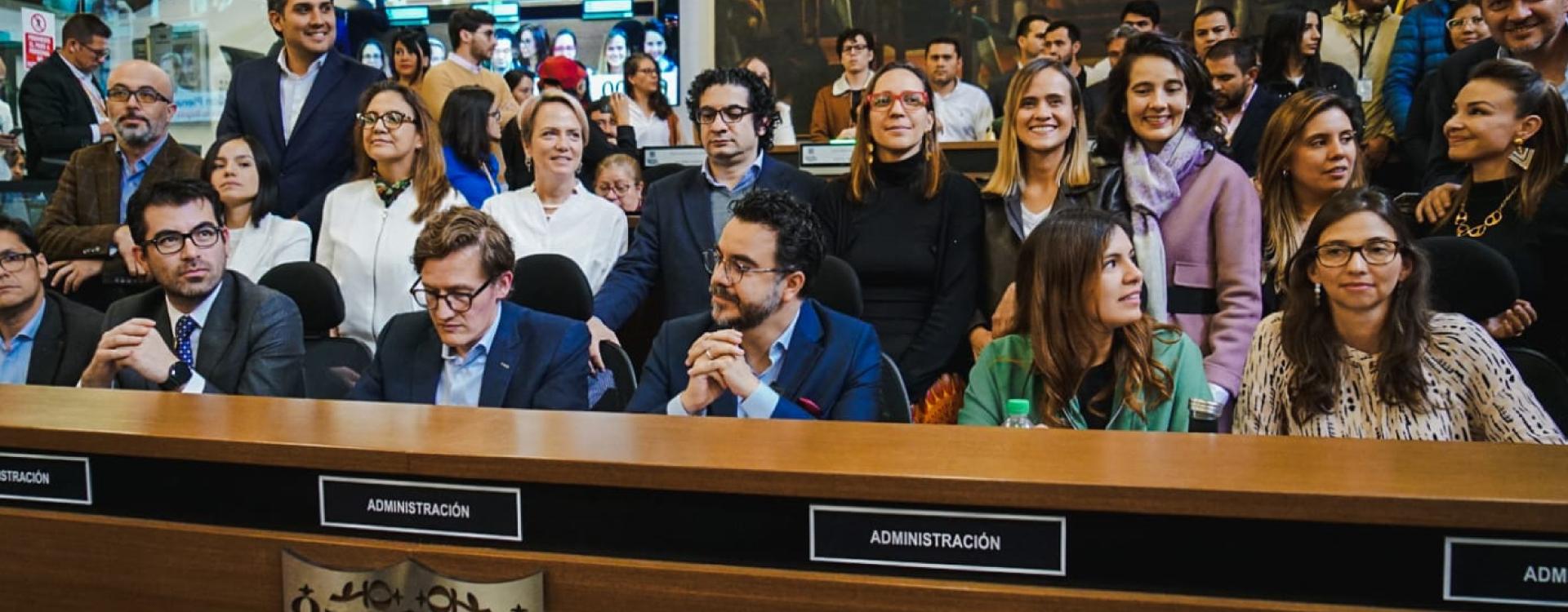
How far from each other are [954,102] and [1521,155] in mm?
3623

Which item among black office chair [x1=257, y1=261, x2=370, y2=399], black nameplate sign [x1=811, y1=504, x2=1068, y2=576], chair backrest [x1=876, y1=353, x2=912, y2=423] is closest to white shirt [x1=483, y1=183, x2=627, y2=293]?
black office chair [x1=257, y1=261, x2=370, y2=399]

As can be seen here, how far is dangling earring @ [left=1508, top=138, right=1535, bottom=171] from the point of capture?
293 centimetres

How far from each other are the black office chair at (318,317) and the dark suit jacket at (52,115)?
3.14m

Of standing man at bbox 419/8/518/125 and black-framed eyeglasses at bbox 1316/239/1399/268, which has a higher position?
standing man at bbox 419/8/518/125

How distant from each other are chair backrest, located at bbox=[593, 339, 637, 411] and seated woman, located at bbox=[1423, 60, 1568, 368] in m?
1.89

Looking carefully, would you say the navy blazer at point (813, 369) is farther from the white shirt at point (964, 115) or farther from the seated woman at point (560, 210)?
the white shirt at point (964, 115)

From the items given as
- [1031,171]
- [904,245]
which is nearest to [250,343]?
[904,245]

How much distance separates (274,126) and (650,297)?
1512mm

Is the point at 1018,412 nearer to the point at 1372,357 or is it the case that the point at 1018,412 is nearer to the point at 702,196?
the point at 1372,357

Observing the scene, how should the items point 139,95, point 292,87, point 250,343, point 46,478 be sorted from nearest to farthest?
point 46,478
point 250,343
point 139,95
point 292,87

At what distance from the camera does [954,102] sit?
252 inches

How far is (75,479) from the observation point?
140 centimetres

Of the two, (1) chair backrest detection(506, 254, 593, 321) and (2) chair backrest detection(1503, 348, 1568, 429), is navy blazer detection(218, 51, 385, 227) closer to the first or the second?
(1) chair backrest detection(506, 254, 593, 321)

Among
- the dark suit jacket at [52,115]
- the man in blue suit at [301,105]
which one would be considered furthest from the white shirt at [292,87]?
the dark suit jacket at [52,115]
